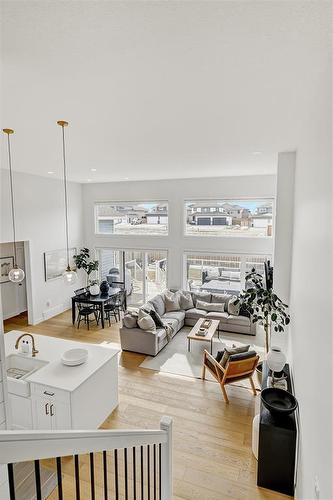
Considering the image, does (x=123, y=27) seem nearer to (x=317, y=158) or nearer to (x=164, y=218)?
(x=317, y=158)

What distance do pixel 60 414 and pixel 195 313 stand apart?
4573 mm

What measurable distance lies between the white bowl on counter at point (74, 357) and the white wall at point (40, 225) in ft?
13.3

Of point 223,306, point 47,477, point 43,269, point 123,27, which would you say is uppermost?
point 123,27

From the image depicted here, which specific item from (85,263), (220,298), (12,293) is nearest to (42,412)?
(220,298)

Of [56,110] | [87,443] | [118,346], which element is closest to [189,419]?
[118,346]

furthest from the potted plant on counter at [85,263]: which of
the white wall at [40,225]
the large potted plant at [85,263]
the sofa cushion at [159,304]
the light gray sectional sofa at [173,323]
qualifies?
the light gray sectional sofa at [173,323]

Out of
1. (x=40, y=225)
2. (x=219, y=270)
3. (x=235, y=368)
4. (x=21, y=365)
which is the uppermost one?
(x=40, y=225)

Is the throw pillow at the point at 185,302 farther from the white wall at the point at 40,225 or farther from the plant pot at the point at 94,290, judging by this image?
the white wall at the point at 40,225

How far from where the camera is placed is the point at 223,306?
7.53 meters

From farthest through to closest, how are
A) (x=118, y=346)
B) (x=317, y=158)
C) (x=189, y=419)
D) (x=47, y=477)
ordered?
(x=118, y=346) → (x=189, y=419) → (x=47, y=477) → (x=317, y=158)

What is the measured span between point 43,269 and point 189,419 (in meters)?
5.70

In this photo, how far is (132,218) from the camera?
29.8 feet

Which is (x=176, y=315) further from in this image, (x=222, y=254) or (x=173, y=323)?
(x=222, y=254)

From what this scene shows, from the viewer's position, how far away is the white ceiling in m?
1.53
